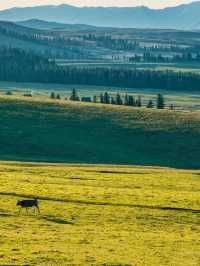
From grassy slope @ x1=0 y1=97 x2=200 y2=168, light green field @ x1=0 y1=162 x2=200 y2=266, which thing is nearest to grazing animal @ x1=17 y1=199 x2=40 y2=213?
light green field @ x1=0 y1=162 x2=200 y2=266

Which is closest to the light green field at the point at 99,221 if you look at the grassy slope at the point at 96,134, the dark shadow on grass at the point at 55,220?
the dark shadow on grass at the point at 55,220

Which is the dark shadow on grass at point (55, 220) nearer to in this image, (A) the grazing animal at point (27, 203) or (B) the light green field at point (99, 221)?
(B) the light green field at point (99, 221)

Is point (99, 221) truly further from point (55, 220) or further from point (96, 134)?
point (96, 134)

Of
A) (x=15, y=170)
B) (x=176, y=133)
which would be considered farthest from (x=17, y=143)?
(x=15, y=170)

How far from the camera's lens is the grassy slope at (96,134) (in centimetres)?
10419

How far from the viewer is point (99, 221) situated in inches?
1902

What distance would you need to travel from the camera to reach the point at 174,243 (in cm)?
4300

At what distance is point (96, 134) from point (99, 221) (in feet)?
221

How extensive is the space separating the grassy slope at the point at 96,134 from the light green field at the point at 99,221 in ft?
97.3

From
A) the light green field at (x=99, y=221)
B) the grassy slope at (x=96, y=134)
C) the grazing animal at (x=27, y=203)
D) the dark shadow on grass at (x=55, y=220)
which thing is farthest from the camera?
the grassy slope at (x=96, y=134)

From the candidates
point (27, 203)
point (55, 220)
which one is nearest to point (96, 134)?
point (27, 203)

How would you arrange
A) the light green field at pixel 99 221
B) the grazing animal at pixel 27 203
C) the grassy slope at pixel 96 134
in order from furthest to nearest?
the grassy slope at pixel 96 134, the grazing animal at pixel 27 203, the light green field at pixel 99 221

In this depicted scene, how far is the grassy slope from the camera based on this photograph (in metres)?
104

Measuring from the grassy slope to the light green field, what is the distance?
2965 cm
